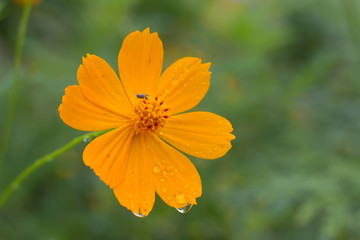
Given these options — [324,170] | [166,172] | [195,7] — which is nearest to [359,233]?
[324,170]

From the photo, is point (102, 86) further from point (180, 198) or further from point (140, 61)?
point (180, 198)

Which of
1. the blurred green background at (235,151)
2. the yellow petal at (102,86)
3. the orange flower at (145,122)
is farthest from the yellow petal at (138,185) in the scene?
the blurred green background at (235,151)

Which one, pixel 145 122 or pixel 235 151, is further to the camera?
pixel 235 151

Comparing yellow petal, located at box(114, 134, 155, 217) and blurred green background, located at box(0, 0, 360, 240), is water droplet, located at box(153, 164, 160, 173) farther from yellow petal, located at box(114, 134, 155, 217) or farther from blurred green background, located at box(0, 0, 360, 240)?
blurred green background, located at box(0, 0, 360, 240)

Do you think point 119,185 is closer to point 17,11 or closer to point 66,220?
point 66,220

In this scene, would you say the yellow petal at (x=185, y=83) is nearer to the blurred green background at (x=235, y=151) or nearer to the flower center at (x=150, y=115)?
the flower center at (x=150, y=115)

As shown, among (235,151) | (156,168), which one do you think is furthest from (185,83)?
(235,151)
